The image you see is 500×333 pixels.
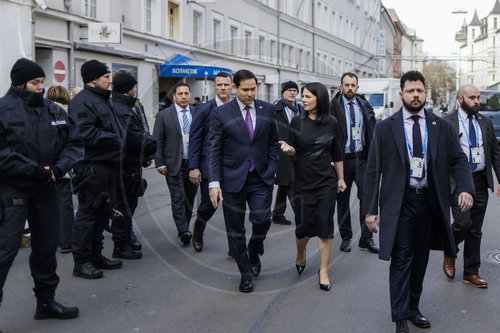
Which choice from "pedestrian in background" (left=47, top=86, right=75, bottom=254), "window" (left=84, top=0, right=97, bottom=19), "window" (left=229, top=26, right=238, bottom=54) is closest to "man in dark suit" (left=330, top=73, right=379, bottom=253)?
"pedestrian in background" (left=47, top=86, right=75, bottom=254)

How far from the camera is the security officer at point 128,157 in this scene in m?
6.61

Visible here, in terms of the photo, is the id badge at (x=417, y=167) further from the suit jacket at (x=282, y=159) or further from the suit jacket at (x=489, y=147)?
the suit jacket at (x=282, y=159)

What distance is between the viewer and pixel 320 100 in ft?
18.9

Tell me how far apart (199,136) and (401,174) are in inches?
110

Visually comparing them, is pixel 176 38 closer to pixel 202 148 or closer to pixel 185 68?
pixel 185 68

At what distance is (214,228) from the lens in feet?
28.4

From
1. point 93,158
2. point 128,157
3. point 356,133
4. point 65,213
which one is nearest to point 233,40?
point 356,133

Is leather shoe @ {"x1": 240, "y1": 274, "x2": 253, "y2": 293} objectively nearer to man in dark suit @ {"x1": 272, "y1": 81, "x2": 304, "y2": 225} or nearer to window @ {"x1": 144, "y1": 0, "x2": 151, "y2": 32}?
Result: man in dark suit @ {"x1": 272, "y1": 81, "x2": 304, "y2": 225}

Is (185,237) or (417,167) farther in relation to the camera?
(185,237)

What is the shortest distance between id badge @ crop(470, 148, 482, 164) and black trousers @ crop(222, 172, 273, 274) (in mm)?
1920

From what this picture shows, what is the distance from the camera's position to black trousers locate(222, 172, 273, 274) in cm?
566

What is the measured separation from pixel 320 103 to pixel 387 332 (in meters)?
2.21

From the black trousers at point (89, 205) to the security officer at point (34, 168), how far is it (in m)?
1.01

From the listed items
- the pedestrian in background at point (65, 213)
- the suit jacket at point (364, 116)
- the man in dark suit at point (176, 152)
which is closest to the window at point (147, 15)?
the man in dark suit at point (176, 152)
